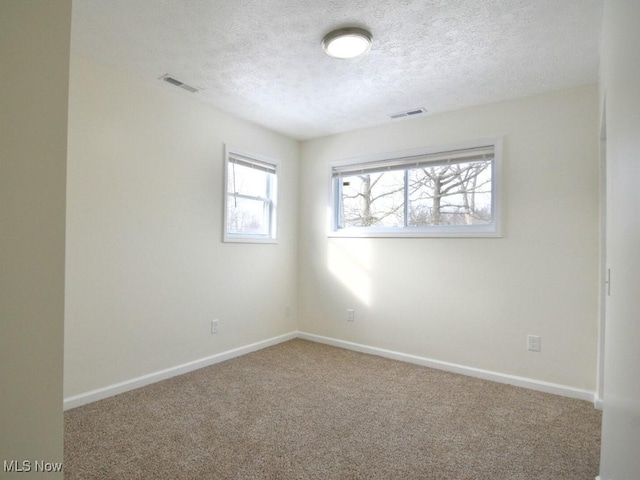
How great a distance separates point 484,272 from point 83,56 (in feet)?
11.7

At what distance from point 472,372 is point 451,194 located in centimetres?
165

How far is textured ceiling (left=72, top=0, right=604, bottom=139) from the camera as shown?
2.00 metres

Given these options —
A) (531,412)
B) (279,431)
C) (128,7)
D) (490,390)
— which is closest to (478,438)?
(531,412)

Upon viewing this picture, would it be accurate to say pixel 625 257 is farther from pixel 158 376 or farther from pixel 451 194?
pixel 158 376

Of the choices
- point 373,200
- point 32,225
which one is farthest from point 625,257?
point 373,200

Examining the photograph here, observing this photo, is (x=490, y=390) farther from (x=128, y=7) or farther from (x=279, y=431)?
(x=128, y=7)

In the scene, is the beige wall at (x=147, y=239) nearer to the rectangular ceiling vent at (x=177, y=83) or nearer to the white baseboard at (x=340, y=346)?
the white baseboard at (x=340, y=346)

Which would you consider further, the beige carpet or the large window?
the large window

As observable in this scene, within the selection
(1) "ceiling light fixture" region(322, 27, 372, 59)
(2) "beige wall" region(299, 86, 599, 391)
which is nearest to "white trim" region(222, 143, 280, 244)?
(2) "beige wall" region(299, 86, 599, 391)

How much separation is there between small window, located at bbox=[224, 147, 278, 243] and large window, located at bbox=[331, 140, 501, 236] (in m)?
0.73

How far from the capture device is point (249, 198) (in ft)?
12.9

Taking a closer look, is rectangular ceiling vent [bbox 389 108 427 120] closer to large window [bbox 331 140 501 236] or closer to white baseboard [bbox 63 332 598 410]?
large window [bbox 331 140 501 236]

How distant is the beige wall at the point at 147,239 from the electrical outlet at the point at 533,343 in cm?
258

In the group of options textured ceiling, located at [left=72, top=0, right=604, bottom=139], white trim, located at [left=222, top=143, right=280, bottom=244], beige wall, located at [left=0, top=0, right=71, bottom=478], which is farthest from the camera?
white trim, located at [left=222, top=143, right=280, bottom=244]
